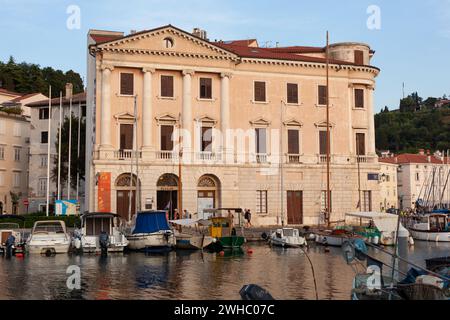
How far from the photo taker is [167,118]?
51656 mm

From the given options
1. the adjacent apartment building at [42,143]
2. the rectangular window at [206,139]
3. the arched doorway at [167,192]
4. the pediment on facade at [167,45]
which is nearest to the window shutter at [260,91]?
the pediment on facade at [167,45]

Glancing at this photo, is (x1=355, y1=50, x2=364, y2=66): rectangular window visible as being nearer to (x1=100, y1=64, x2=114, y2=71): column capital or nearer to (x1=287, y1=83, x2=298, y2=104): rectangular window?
(x1=287, y1=83, x2=298, y2=104): rectangular window

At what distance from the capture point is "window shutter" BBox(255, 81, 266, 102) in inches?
2165

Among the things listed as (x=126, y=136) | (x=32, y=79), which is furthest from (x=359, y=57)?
(x=32, y=79)

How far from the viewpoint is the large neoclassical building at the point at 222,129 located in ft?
164

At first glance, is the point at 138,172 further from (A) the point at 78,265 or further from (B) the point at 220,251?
(A) the point at 78,265

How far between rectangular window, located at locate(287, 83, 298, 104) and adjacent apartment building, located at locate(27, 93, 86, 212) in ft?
91.0

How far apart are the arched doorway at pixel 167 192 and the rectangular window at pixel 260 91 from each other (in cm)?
1110

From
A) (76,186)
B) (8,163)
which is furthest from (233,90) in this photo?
(8,163)

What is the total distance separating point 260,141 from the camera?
179 feet

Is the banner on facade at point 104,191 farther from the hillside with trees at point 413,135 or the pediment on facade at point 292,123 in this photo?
the hillside with trees at point 413,135

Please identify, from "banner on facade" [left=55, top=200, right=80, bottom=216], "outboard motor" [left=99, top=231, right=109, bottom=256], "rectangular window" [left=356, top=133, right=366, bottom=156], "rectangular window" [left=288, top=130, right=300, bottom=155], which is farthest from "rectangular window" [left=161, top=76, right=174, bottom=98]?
"rectangular window" [left=356, top=133, right=366, bottom=156]

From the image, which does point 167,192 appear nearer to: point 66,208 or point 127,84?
point 127,84

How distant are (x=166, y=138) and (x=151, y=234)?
14.0m
